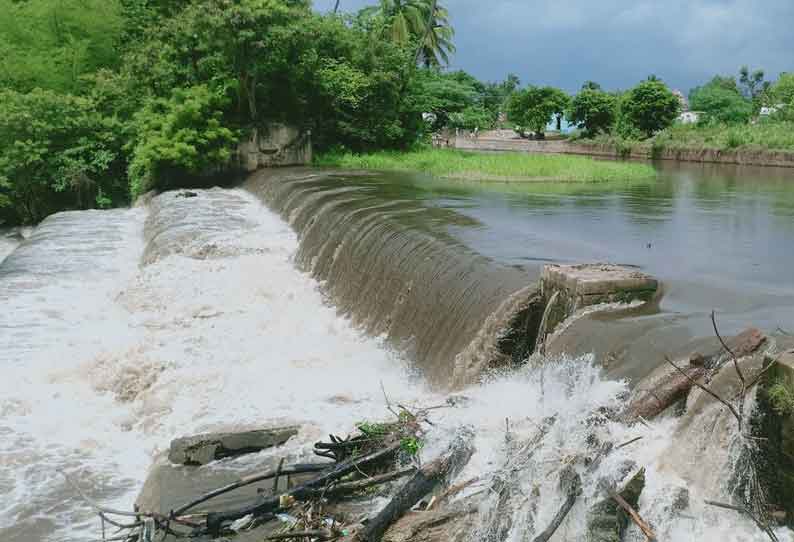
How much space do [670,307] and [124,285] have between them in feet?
25.0

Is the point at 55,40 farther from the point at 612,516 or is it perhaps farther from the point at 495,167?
the point at 612,516

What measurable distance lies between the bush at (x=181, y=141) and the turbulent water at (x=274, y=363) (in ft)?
23.8

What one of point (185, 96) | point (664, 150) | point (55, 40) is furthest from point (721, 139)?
point (55, 40)

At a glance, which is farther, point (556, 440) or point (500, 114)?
point (500, 114)

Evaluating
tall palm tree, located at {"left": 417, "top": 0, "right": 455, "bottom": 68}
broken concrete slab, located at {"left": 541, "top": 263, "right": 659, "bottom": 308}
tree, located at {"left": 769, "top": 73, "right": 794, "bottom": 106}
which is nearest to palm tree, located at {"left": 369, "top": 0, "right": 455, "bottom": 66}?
tall palm tree, located at {"left": 417, "top": 0, "right": 455, "bottom": 68}

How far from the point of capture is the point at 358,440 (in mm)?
4293

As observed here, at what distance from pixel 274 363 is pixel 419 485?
3.89 metres

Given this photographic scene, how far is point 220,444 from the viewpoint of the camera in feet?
17.0

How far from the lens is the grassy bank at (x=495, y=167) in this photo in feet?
60.5

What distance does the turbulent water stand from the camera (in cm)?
397

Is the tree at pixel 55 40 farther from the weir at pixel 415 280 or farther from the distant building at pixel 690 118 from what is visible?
the distant building at pixel 690 118

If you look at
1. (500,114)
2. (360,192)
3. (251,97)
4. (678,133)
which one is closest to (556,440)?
(360,192)

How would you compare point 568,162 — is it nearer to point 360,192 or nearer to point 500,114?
point 360,192

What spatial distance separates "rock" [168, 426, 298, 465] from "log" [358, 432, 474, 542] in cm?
162
